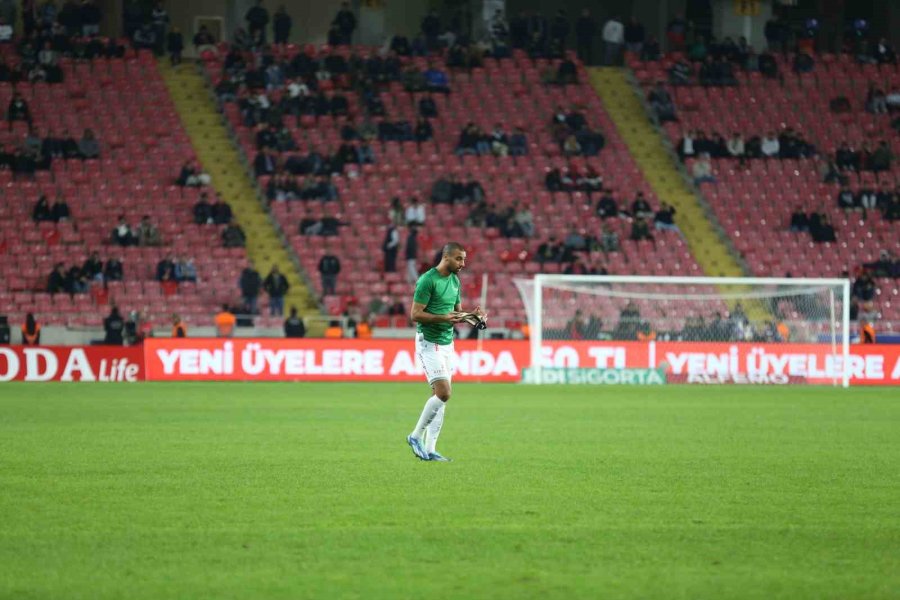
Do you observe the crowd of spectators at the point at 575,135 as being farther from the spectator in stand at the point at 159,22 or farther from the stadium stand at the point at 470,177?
the spectator in stand at the point at 159,22

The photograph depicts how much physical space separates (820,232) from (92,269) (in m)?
19.3

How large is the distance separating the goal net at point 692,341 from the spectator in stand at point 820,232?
751 cm

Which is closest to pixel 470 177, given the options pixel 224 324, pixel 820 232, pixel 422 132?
pixel 422 132

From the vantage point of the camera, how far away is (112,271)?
115 feet

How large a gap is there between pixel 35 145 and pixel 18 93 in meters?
2.46

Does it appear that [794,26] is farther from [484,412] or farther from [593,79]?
[484,412]

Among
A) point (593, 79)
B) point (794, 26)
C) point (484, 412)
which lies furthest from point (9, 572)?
point (794, 26)

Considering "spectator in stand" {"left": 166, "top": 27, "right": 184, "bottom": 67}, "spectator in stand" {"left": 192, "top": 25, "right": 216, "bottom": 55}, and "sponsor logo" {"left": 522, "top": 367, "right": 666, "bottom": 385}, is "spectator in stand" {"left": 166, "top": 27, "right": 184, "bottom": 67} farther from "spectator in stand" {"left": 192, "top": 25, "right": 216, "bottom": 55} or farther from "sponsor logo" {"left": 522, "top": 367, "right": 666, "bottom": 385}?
"sponsor logo" {"left": 522, "top": 367, "right": 666, "bottom": 385}

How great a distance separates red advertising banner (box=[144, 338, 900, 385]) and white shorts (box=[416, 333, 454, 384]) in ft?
58.5

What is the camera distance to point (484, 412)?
22031 mm

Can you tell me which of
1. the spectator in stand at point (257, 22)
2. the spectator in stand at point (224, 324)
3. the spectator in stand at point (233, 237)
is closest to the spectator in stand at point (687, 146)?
the spectator in stand at point (257, 22)

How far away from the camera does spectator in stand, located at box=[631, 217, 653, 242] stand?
128ft

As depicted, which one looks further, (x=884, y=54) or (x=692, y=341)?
(x=884, y=54)

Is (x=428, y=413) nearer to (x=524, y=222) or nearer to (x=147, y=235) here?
(x=147, y=235)
